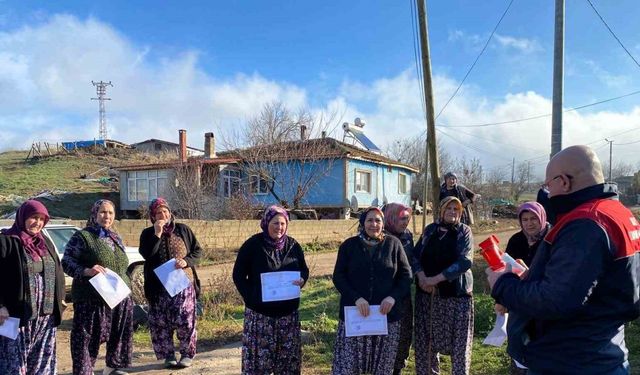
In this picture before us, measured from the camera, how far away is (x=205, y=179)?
2456cm

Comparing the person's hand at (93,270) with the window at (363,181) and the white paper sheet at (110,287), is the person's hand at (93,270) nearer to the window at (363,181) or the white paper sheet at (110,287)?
the white paper sheet at (110,287)

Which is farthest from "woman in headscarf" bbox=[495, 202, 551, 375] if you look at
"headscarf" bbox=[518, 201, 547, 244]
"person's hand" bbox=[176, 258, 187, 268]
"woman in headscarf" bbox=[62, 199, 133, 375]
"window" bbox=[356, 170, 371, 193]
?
"window" bbox=[356, 170, 371, 193]

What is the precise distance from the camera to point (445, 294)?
173 inches

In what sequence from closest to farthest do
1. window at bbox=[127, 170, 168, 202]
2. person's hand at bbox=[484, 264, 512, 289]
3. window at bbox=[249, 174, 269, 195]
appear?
person's hand at bbox=[484, 264, 512, 289] < window at bbox=[249, 174, 269, 195] < window at bbox=[127, 170, 168, 202]

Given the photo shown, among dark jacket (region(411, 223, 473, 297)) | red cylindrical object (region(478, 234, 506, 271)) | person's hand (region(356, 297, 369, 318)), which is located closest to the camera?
red cylindrical object (region(478, 234, 506, 271))

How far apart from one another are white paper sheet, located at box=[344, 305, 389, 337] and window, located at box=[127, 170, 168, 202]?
81.6 ft

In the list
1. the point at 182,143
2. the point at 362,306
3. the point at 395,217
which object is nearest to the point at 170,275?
the point at 362,306

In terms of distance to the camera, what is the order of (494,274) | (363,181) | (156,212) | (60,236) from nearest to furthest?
(494,274)
(156,212)
(60,236)
(363,181)

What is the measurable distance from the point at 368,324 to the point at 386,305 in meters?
0.22

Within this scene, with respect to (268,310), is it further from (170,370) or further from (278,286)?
(170,370)

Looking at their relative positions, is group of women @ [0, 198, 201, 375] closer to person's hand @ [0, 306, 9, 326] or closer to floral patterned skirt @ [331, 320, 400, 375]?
person's hand @ [0, 306, 9, 326]

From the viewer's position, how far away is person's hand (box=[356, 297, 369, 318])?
3859 millimetres

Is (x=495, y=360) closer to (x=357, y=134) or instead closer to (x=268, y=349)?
(x=268, y=349)

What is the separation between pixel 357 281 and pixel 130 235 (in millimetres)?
10539
